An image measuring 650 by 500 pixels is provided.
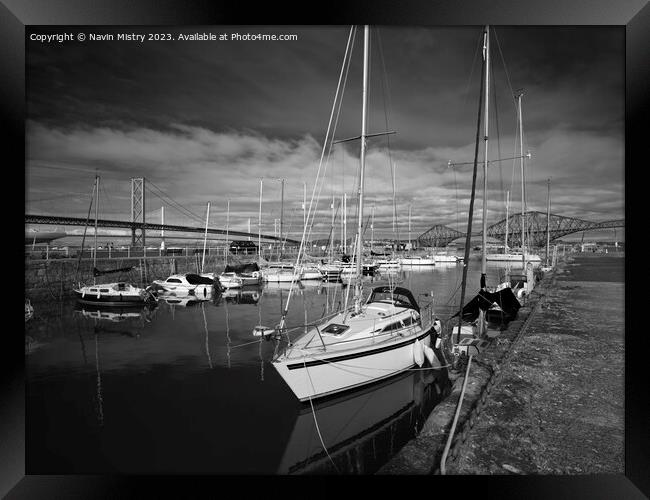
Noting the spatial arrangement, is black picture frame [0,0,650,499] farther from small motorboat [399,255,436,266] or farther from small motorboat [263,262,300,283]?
small motorboat [399,255,436,266]

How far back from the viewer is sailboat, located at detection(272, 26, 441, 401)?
6367 millimetres

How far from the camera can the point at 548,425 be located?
4.64 metres

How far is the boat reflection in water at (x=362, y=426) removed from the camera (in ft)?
17.0

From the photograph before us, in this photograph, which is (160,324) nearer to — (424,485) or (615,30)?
(424,485)

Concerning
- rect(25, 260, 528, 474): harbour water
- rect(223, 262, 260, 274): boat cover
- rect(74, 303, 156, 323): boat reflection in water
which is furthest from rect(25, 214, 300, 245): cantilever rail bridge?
rect(25, 260, 528, 474): harbour water

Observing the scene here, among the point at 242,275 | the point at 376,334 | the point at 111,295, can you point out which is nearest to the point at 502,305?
the point at 376,334

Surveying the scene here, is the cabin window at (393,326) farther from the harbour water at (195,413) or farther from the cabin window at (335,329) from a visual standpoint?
the harbour water at (195,413)

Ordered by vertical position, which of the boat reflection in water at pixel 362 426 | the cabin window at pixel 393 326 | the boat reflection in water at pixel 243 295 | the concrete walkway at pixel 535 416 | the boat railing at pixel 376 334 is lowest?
the boat reflection in water at pixel 243 295

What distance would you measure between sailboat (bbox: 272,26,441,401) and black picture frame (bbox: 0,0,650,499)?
2692 millimetres
